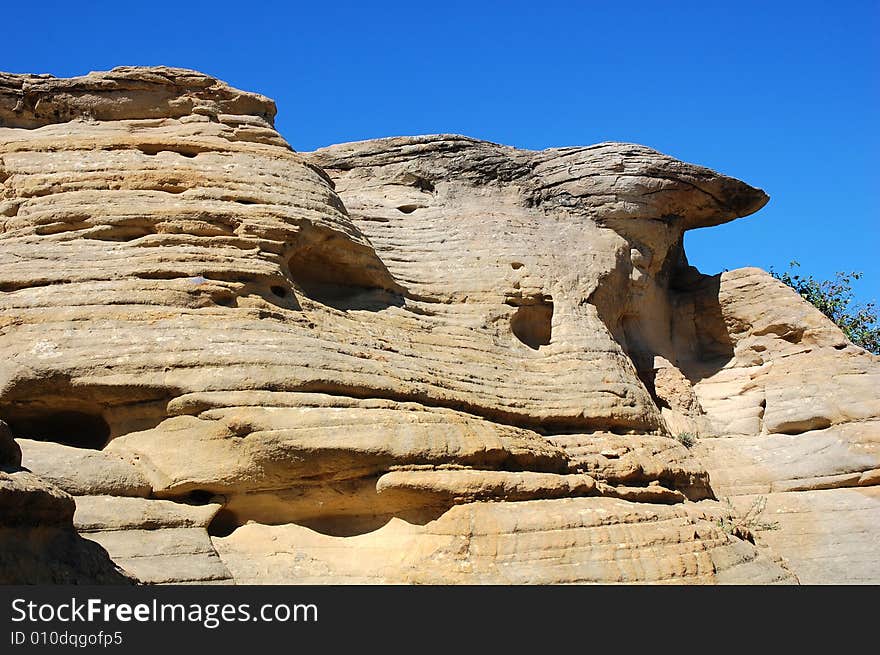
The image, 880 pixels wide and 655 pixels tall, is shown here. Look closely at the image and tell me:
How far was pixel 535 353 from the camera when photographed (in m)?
13.9

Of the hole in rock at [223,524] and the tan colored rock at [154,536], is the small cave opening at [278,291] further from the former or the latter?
the tan colored rock at [154,536]

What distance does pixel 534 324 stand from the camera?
14750mm

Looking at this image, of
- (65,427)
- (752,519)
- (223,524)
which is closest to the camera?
(223,524)

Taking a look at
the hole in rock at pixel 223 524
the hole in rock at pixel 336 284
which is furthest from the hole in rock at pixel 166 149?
the hole in rock at pixel 223 524

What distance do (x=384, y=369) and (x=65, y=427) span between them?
11.9 feet

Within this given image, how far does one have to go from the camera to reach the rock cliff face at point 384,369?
962 centimetres

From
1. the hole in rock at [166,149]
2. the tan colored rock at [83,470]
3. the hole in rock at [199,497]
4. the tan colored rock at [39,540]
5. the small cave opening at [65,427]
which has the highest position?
the hole in rock at [166,149]

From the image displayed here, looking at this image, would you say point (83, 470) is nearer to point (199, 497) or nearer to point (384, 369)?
point (199, 497)

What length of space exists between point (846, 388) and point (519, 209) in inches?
258

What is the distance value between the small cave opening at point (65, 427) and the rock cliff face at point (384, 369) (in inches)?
1.2

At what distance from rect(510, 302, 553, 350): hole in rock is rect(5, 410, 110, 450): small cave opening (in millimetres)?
6496

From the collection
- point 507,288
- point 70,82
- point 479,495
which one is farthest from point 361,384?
point 70,82

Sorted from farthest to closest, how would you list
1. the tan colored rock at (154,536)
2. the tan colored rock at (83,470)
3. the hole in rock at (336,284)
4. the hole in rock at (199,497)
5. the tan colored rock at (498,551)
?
the hole in rock at (336,284) → the hole in rock at (199,497) → the tan colored rock at (498,551) → the tan colored rock at (83,470) → the tan colored rock at (154,536)

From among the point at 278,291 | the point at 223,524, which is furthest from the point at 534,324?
the point at 223,524
